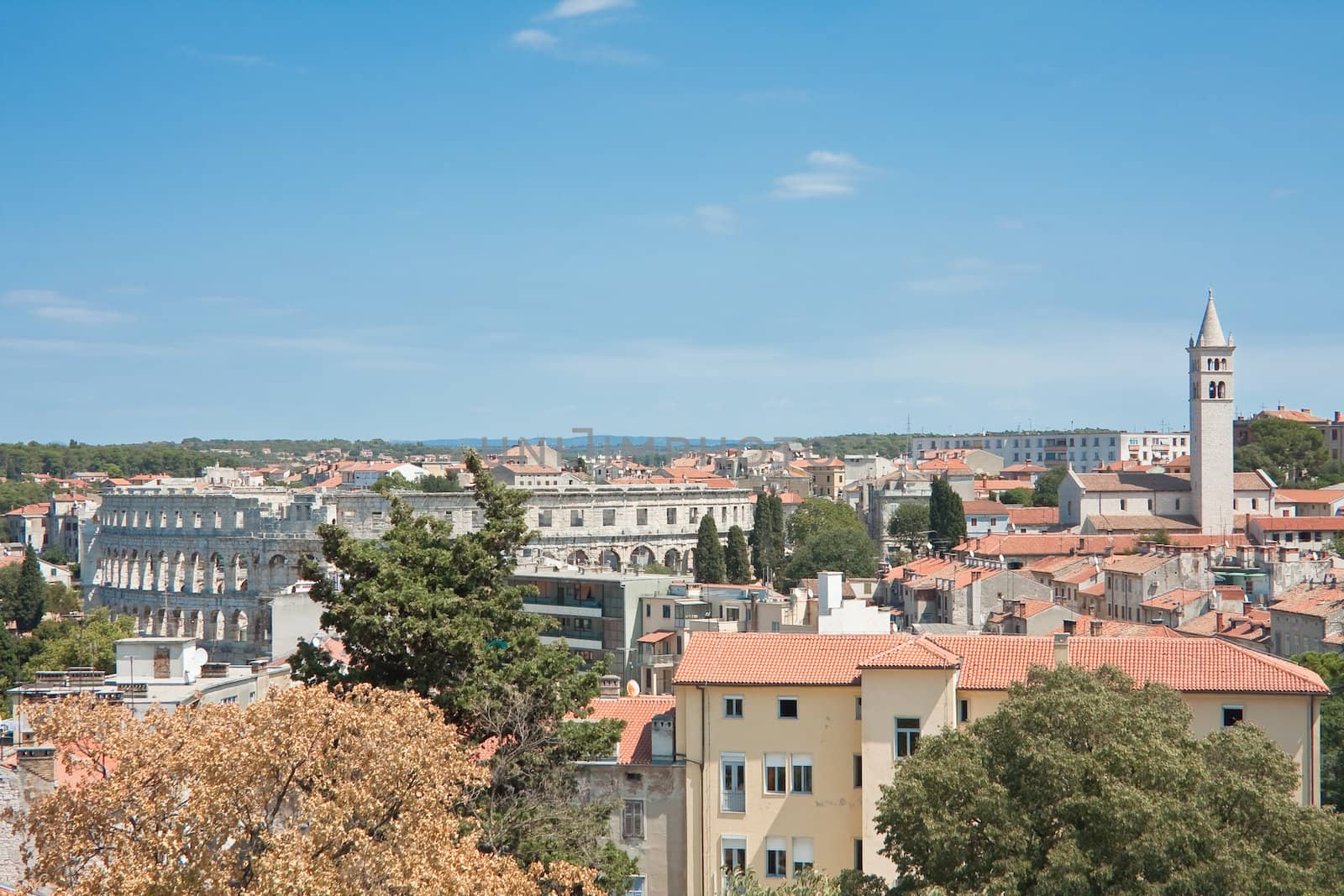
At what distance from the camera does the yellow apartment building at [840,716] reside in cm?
2056

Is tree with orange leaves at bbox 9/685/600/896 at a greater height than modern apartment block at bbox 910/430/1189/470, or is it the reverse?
modern apartment block at bbox 910/430/1189/470

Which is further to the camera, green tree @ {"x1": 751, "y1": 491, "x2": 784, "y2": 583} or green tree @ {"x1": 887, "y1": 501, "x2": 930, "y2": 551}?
green tree @ {"x1": 887, "y1": 501, "x2": 930, "y2": 551}

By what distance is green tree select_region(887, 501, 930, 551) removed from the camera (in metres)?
94.8

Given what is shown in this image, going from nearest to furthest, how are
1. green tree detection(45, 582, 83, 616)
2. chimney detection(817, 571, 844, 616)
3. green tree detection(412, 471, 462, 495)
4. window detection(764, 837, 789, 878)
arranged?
window detection(764, 837, 789, 878)
chimney detection(817, 571, 844, 616)
green tree detection(45, 582, 83, 616)
green tree detection(412, 471, 462, 495)

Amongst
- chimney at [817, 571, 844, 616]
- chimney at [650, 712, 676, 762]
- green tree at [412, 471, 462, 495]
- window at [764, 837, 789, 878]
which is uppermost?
green tree at [412, 471, 462, 495]

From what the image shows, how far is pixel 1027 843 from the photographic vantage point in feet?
52.4

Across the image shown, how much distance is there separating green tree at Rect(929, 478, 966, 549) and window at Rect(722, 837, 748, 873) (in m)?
65.3

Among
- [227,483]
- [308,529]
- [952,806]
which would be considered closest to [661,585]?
[952,806]

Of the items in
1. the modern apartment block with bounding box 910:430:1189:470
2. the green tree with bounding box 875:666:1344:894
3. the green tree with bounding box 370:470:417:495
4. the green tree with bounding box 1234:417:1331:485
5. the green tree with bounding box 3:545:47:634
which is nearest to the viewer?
the green tree with bounding box 875:666:1344:894

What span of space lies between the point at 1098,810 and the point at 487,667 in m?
7.24

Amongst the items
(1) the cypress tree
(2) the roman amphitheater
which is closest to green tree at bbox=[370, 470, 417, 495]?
(2) the roman amphitheater

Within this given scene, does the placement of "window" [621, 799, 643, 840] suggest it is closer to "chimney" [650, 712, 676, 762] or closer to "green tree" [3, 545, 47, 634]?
"chimney" [650, 712, 676, 762]

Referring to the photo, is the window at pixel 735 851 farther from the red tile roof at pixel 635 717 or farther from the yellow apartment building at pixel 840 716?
the red tile roof at pixel 635 717

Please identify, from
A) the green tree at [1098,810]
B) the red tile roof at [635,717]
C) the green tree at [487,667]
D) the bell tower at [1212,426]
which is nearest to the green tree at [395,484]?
the bell tower at [1212,426]
